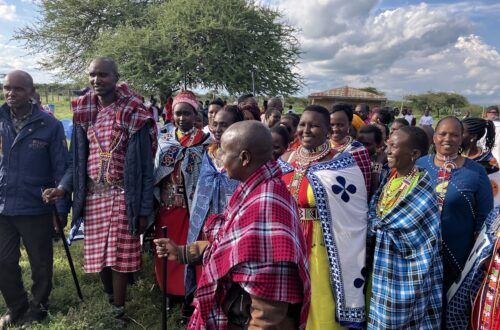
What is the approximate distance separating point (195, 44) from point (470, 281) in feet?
59.6

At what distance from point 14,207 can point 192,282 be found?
157cm

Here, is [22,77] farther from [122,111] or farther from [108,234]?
[108,234]

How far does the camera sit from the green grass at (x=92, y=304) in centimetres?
330

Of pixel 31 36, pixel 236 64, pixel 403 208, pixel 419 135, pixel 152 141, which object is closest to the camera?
pixel 403 208

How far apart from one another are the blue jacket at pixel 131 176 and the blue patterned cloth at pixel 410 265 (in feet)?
6.14

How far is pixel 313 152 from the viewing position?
Answer: 10.0 ft

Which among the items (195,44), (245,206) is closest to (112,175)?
(245,206)

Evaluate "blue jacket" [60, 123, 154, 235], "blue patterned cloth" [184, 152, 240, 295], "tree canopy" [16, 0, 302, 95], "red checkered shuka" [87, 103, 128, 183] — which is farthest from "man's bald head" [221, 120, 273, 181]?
"tree canopy" [16, 0, 302, 95]

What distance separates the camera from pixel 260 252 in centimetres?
156

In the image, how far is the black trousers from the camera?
3383mm

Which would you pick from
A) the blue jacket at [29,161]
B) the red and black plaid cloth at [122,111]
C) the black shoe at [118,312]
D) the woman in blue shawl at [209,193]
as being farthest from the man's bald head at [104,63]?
the black shoe at [118,312]

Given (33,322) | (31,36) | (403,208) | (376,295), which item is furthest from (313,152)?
(31,36)

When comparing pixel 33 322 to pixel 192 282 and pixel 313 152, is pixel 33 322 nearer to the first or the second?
pixel 192 282

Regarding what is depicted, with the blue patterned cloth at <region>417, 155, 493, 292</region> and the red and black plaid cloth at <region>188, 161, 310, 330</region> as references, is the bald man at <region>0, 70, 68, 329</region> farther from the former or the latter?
the blue patterned cloth at <region>417, 155, 493, 292</region>
